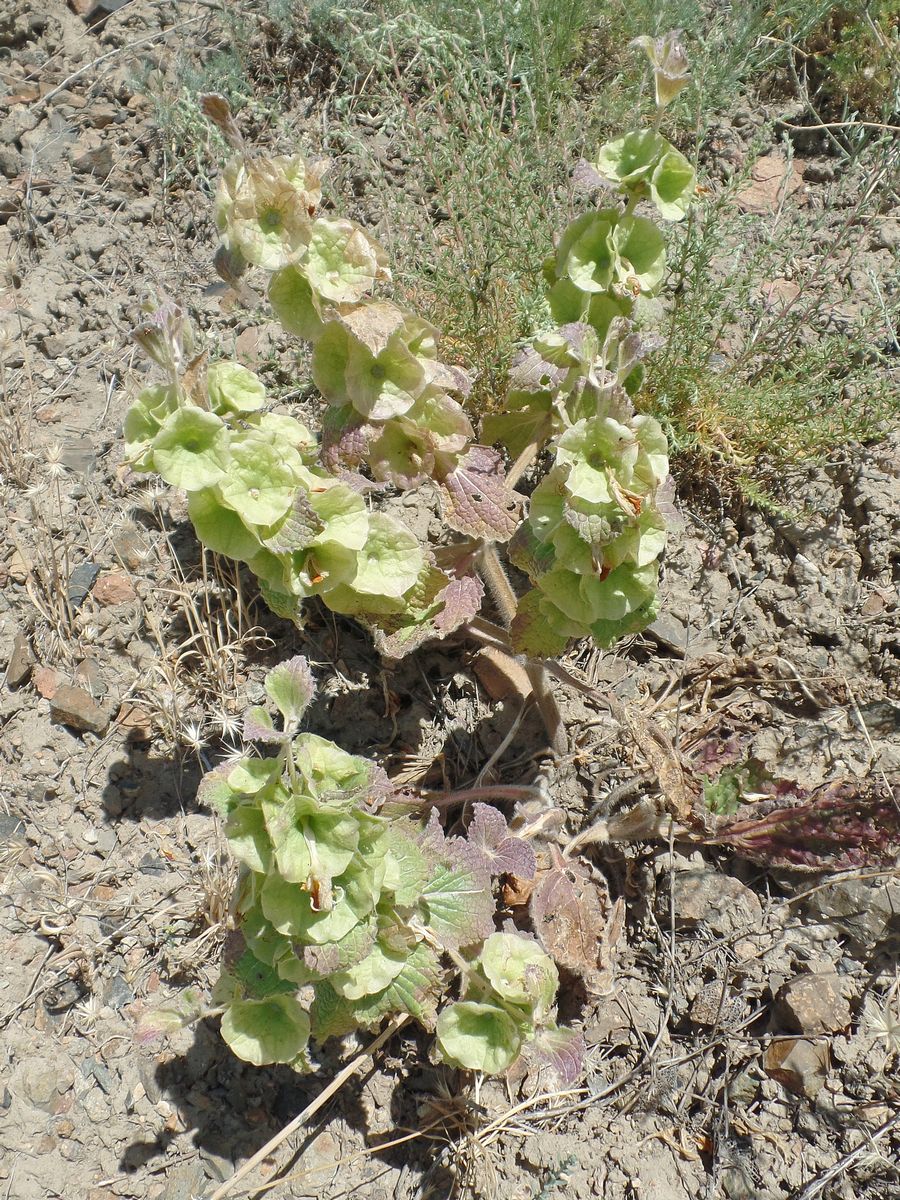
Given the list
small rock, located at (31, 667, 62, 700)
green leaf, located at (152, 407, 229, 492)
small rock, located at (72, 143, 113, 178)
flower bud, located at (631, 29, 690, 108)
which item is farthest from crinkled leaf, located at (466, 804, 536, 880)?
small rock, located at (72, 143, 113, 178)

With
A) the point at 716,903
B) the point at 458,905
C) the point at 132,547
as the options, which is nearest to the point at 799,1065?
the point at 716,903

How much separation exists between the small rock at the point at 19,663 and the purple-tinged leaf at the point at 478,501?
4.00ft

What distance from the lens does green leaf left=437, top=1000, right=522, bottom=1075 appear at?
166 centimetres

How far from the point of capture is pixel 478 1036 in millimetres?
1684

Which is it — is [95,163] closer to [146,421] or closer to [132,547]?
[132,547]

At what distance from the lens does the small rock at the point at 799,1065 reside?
1.96m

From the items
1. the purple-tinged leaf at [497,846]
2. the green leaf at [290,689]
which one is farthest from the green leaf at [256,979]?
the green leaf at [290,689]

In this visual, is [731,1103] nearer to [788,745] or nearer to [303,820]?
[788,745]

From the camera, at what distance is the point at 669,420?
252 cm

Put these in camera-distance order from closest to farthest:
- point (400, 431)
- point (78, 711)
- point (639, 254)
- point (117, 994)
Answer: point (639, 254)
point (400, 431)
point (117, 994)
point (78, 711)

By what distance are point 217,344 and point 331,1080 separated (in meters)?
2.05

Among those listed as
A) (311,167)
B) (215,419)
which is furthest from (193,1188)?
(311,167)

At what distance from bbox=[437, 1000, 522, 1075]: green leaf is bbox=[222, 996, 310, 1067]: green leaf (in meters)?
0.26

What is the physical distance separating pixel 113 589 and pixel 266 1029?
131 centimetres
